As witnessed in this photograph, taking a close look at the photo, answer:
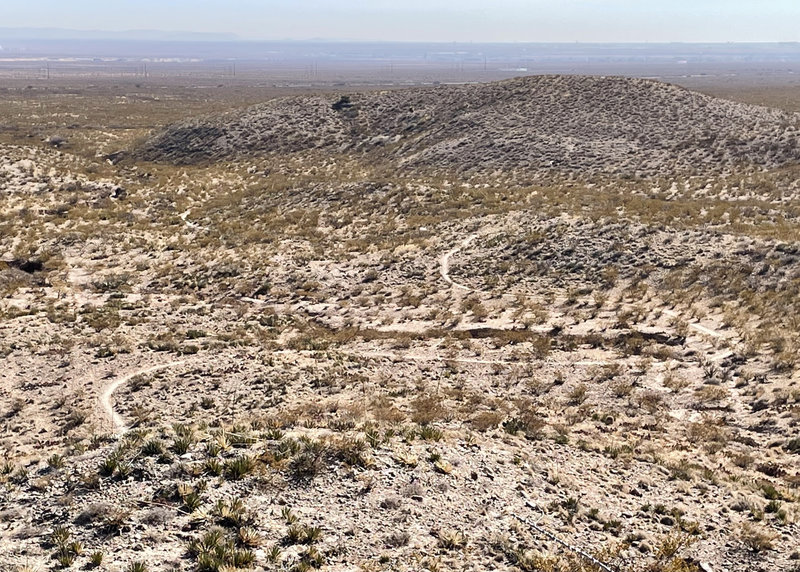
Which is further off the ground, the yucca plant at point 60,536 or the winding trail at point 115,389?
the yucca plant at point 60,536

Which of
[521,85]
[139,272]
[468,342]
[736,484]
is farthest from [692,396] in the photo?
[521,85]

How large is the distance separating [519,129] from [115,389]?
5050 centimetres

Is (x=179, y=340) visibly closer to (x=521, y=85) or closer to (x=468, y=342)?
(x=468, y=342)

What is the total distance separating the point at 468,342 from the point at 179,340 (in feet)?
36.2

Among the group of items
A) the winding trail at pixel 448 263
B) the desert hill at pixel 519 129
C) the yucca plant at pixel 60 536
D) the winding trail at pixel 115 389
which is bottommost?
the winding trail at pixel 115 389

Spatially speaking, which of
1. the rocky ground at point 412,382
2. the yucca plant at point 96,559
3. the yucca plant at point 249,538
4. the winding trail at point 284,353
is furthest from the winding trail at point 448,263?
the yucca plant at point 96,559

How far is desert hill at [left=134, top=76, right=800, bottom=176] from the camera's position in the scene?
52781 mm

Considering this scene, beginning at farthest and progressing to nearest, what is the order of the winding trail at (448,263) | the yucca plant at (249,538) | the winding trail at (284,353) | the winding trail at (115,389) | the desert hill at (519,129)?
the desert hill at (519,129) < the winding trail at (448,263) < the winding trail at (284,353) < the winding trail at (115,389) < the yucca plant at (249,538)

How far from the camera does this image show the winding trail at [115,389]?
17.0 meters

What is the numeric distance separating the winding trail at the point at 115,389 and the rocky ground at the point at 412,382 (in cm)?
11

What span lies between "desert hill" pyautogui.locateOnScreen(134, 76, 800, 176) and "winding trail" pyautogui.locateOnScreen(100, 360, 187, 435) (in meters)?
38.5

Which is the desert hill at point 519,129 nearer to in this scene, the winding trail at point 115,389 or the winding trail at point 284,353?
the winding trail at point 284,353

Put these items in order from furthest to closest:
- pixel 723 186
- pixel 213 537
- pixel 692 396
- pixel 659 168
→ pixel 659 168
pixel 723 186
pixel 692 396
pixel 213 537

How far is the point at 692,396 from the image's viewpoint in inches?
753
